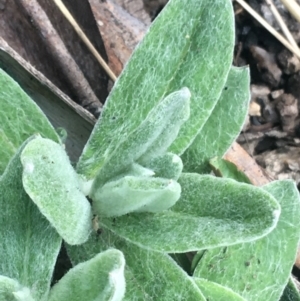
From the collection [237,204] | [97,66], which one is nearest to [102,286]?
[237,204]

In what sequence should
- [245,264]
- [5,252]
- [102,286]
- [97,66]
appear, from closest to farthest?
[102,286], [5,252], [245,264], [97,66]

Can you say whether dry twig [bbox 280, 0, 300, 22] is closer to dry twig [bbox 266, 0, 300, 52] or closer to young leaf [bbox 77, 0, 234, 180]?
dry twig [bbox 266, 0, 300, 52]

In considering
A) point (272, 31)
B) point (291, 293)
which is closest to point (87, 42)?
point (272, 31)

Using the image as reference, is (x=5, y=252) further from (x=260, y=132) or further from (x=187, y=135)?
(x=260, y=132)

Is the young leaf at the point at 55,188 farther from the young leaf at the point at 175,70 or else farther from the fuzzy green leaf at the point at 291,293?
the fuzzy green leaf at the point at 291,293

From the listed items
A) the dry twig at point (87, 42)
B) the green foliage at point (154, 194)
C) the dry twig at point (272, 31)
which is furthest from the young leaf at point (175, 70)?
the dry twig at point (272, 31)

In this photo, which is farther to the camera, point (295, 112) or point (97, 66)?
point (295, 112)

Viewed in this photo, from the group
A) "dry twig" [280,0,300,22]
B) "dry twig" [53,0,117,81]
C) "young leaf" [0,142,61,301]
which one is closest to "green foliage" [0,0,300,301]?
"young leaf" [0,142,61,301]
